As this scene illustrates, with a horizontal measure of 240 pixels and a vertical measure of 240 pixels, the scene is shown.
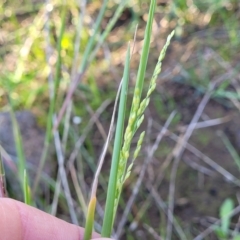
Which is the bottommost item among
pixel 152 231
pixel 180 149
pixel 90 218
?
pixel 152 231

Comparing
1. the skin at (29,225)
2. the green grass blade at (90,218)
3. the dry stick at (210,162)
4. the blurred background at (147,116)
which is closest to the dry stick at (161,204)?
the blurred background at (147,116)

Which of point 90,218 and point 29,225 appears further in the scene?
point 29,225

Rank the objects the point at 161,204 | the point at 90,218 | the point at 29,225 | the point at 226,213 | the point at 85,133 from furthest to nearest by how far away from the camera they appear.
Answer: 1. the point at 85,133
2. the point at 161,204
3. the point at 226,213
4. the point at 29,225
5. the point at 90,218

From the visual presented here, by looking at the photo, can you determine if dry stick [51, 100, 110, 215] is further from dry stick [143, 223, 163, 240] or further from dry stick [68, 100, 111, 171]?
dry stick [143, 223, 163, 240]

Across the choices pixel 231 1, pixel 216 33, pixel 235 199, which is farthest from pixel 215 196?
pixel 231 1

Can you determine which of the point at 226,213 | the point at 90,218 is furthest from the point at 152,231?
the point at 90,218

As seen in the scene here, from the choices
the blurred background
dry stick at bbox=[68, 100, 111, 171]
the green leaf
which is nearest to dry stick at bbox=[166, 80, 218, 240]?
the blurred background

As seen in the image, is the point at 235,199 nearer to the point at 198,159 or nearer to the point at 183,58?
the point at 198,159

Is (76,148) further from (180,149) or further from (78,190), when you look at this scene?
(180,149)

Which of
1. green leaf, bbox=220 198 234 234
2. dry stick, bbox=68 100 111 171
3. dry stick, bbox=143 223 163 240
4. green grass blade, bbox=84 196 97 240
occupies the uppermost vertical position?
green grass blade, bbox=84 196 97 240
